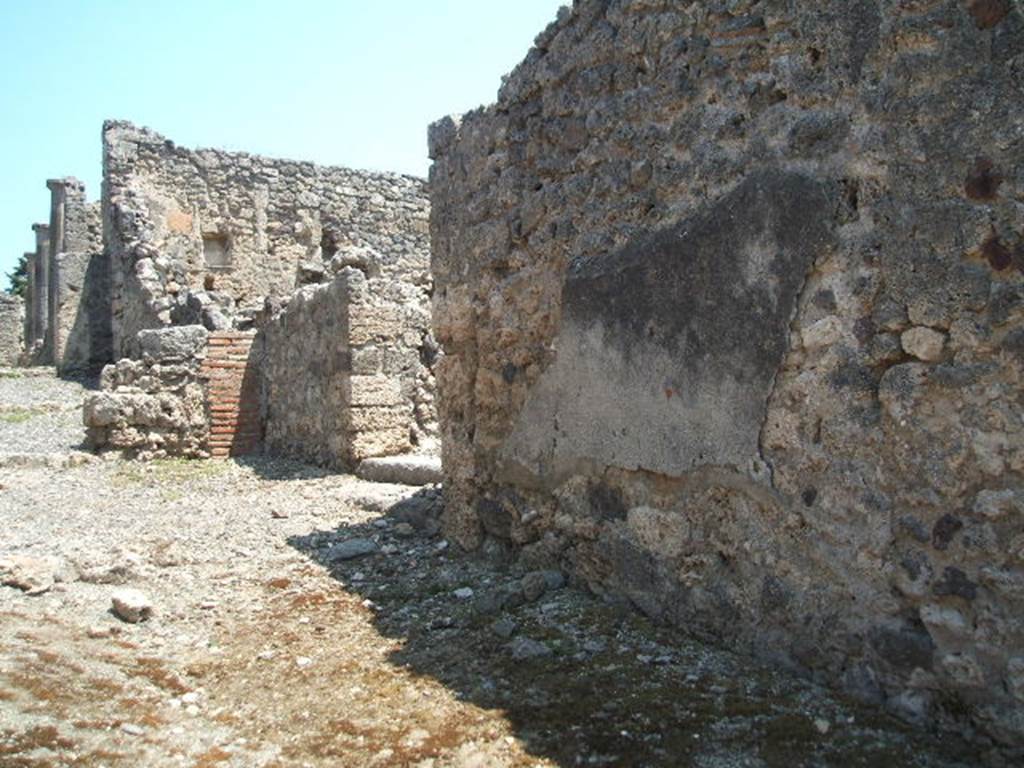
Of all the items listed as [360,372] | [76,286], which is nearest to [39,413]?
[360,372]

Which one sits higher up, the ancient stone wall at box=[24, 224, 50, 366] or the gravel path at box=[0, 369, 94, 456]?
the ancient stone wall at box=[24, 224, 50, 366]

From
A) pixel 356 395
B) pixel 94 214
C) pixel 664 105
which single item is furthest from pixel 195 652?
pixel 94 214

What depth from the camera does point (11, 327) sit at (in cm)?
2475

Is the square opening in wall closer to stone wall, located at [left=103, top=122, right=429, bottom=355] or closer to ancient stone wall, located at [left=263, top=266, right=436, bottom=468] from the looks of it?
stone wall, located at [left=103, top=122, right=429, bottom=355]

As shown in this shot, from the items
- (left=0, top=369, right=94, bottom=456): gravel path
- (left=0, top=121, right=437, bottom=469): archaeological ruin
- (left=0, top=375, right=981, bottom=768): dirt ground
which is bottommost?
(left=0, top=375, right=981, bottom=768): dirt ground

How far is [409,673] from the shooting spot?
3229 millimetres

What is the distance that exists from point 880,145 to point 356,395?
5669 mm

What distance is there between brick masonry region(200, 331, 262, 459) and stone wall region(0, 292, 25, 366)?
17.9 m

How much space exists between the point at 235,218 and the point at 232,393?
732 cm

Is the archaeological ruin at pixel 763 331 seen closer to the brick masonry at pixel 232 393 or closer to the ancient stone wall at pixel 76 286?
the brick masonry at pixel 232 393

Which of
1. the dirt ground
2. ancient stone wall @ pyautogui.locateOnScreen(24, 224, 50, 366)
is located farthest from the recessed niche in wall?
the dirt ground

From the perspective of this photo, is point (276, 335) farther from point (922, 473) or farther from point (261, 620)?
point (922, 473)

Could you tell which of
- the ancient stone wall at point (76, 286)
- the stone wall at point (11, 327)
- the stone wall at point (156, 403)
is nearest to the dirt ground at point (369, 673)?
the stone wall at point (156, 403)

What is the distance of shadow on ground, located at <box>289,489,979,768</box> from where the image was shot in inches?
97.7
